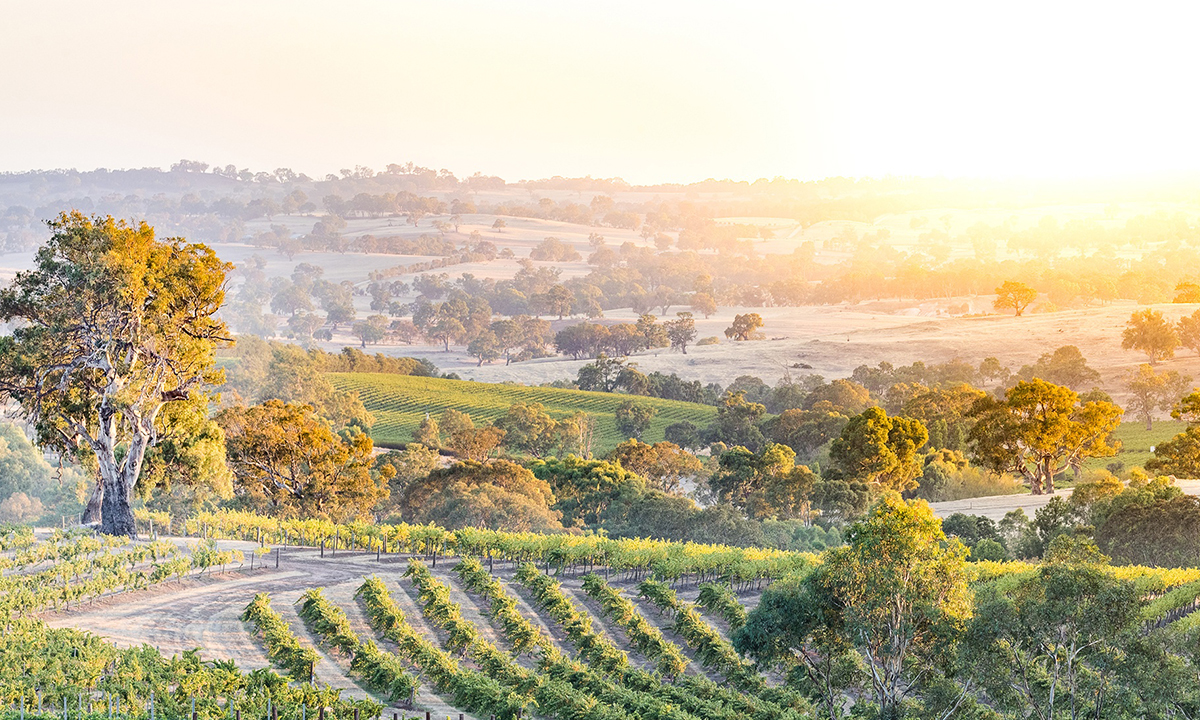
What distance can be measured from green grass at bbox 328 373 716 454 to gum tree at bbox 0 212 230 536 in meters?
49.6

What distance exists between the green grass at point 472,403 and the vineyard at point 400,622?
169 ft

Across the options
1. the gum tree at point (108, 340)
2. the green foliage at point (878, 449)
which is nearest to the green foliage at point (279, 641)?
the gum tree at point (108, 340)

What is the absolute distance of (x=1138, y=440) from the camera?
7319cm

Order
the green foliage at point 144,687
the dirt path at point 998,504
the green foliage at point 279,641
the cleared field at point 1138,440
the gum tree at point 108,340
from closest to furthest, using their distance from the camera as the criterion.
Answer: the green foliage at point 144,687
the green foliage at point 279,641
the gum tree at point 108,340
the dirt path at point 998,504
the cleared field at point 1138,440

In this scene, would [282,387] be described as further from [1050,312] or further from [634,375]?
[1050,312]

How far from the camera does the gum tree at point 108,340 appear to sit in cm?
3416

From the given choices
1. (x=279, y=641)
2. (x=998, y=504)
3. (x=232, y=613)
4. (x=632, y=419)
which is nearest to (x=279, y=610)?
(x=232, y=613)

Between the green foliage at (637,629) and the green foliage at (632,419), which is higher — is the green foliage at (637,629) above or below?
above

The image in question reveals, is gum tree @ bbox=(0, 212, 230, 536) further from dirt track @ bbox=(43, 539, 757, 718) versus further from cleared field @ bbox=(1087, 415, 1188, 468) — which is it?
cleared field @ bbox=(1087, 415, 1188, 468)

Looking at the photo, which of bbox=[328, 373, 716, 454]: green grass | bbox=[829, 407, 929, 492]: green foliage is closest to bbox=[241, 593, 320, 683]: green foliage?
bbox=[829, 407, 929, 492]: green foliage

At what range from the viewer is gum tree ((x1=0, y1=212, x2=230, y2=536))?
34.2 meters

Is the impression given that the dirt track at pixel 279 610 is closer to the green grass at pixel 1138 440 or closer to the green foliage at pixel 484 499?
the green foliage at pixel 484 499

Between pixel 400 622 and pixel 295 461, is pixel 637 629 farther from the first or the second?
pixel 295 461

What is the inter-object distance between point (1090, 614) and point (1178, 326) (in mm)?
117999
